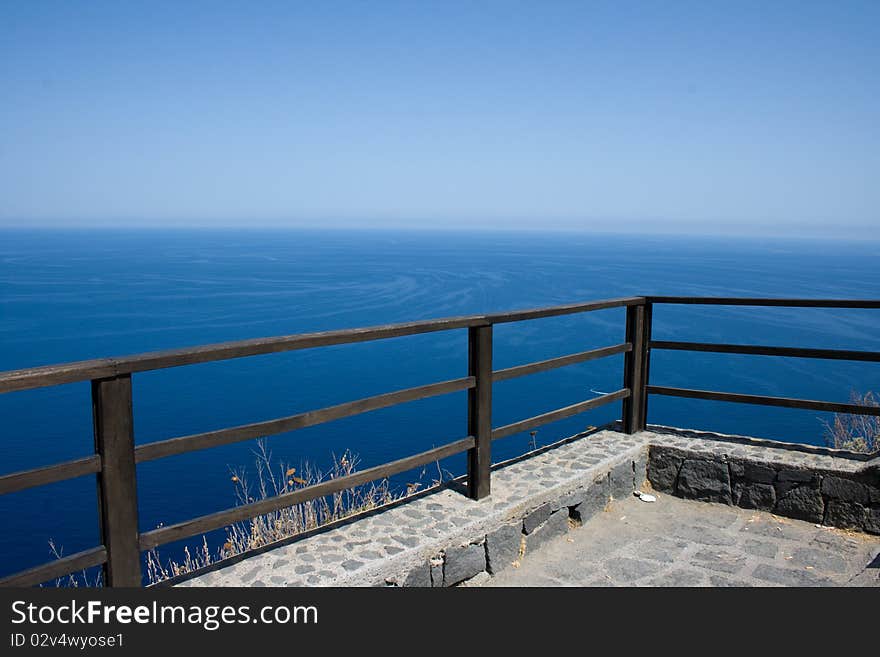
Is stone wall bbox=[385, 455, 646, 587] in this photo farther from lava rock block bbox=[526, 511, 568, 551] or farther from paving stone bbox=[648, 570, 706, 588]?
paving stone bbox=[648, 570, 706, 588]

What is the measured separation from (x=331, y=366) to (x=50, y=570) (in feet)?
111

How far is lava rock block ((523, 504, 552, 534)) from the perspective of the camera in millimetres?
4527

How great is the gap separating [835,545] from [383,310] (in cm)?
4836

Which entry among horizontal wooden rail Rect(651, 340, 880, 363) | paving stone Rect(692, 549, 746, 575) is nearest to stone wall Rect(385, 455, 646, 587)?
paving stone Rect(692, 549, 746, 575)

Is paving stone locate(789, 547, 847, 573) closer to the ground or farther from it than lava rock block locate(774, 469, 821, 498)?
closer to the ground

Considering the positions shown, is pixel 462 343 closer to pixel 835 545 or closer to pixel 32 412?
pixel 32 412

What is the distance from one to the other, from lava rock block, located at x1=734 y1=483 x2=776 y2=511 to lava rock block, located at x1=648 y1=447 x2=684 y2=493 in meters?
0.48

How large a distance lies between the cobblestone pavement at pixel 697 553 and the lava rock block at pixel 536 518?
18 centimetres

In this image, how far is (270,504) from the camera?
11.5ft

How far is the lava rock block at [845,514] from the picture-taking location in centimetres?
498

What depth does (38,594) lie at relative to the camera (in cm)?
273

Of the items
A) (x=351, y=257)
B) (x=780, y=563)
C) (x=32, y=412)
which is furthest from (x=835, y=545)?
(x=351, y=257)

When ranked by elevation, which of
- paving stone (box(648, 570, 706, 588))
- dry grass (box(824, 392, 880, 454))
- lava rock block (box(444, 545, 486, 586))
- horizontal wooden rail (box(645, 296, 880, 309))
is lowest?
dry grass (box(824, 392, 880, 454))

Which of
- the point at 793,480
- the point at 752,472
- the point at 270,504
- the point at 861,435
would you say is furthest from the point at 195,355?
the point at 861,435
